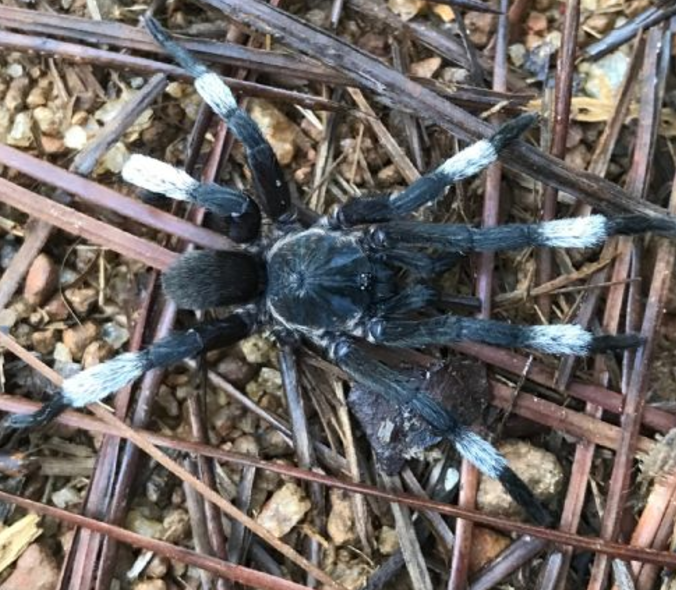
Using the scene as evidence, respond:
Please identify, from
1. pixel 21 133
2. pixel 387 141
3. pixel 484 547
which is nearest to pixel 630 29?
pixel 387 141

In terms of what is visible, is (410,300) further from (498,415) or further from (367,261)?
(498,415)

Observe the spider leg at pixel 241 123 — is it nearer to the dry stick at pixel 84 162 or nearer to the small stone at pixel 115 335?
the dry stick at pixel 84 162

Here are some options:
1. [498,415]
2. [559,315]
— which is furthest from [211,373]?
[559,315]

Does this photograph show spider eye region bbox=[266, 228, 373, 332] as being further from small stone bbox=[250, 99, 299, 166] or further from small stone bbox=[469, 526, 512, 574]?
small stone bbox=[469, 526, 512, 574]

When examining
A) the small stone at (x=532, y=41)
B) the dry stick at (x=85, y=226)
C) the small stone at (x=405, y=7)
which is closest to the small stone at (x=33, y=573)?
the dry stick at (x=85, y=226)

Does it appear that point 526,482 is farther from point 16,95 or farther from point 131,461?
point 16,95

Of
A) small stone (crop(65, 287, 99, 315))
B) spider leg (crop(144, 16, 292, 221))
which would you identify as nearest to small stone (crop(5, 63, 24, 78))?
spider leg (crop(144, 16, 292, 221))
